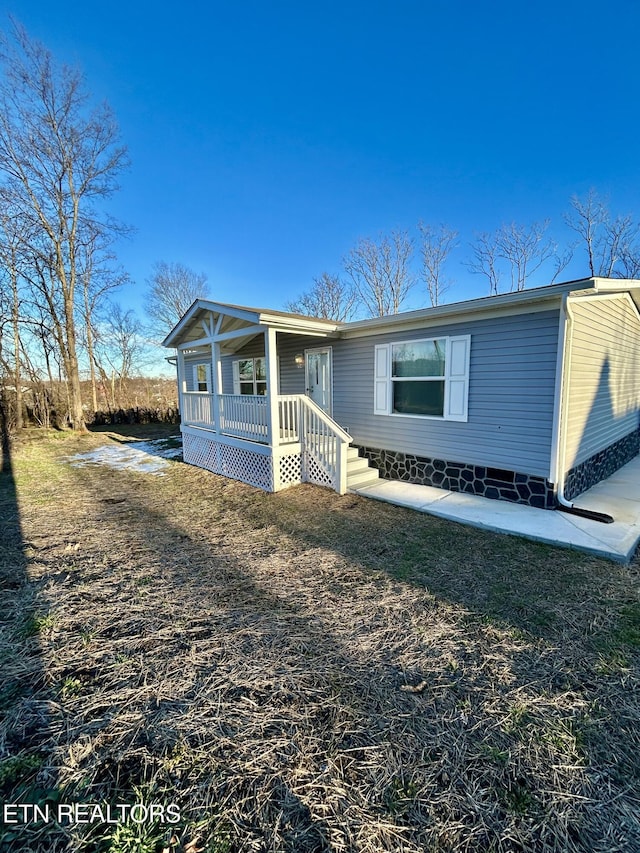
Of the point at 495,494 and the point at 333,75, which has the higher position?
the point at 333,75

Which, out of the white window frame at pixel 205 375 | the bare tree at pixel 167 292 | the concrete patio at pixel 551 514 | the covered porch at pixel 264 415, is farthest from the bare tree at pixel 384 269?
the concrete patio at pixel 551 514

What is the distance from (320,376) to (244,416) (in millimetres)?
2061

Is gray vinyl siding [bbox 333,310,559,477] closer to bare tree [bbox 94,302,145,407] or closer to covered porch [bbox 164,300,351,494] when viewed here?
covered porch [bbox 164,300,351,494]

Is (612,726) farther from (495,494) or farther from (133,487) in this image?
(133,487)

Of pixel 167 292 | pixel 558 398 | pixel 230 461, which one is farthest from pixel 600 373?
pixel 167 292

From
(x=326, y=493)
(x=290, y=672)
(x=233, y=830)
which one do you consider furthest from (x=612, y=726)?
(x=326, y=493)

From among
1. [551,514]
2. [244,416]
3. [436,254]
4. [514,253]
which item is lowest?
[551,514]

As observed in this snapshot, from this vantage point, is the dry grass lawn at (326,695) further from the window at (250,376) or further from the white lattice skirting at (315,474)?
the window at (250,376)

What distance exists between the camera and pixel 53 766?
1.71m

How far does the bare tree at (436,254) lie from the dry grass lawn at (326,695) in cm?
2054

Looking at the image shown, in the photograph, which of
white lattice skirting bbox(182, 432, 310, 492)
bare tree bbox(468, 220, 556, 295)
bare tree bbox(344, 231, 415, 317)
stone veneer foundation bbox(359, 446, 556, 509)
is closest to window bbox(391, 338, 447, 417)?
stone veneer foundation bbox(359, 446, 556, 509)

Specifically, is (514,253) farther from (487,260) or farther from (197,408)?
(197,408)

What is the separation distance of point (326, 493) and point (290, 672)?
4110 mm

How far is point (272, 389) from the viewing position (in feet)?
21.0
